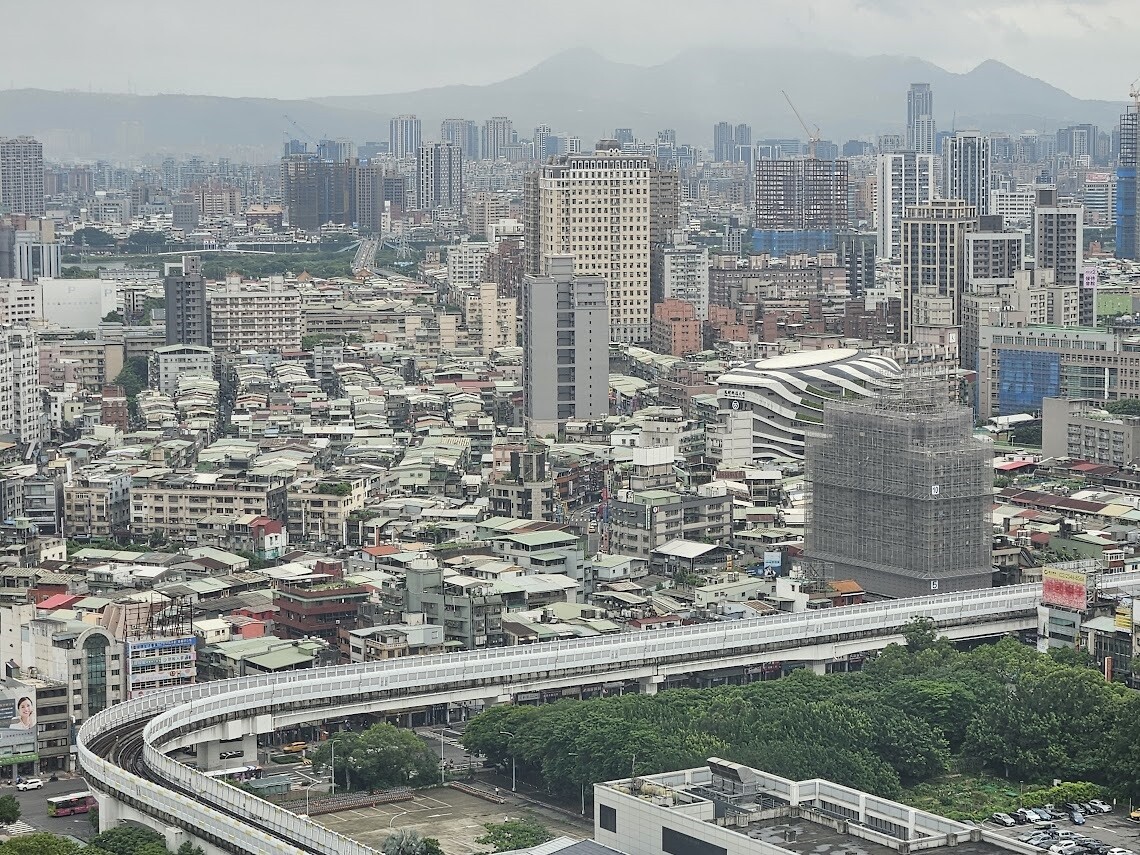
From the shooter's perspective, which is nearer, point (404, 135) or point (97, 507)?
point (97, 507)

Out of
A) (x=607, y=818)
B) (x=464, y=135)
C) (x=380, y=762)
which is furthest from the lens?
(x=464, y=135)

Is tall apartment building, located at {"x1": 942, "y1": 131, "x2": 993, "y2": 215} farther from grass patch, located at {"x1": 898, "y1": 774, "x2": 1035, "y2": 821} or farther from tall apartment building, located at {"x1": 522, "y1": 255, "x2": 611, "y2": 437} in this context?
grass patch, located at {"x1": 898, "y1": 774, "x2": 1035, "y2": 821}

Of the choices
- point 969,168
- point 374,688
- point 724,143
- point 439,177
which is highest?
point 724,143

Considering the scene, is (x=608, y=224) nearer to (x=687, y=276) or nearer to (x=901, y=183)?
(x=687, y=276)

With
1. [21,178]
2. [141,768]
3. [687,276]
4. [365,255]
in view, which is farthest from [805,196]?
[141,768]

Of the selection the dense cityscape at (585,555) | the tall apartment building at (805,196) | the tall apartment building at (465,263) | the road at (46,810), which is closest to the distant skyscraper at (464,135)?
the tall apartment building at (805,196)

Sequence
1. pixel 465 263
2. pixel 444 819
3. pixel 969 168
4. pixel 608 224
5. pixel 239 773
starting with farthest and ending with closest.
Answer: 1. pixel 969 168
2. pixel 465 263
3. pixel 608 224
4. pixel 239 773
5. pixel 444 819
